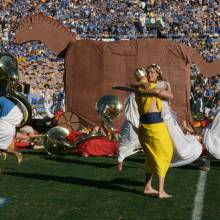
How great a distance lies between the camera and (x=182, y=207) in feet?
22.1

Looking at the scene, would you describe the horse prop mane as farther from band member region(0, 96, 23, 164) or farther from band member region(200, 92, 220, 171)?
Result: band member region(0, 96, 23, 164)

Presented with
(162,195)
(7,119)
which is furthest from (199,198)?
(7,119)

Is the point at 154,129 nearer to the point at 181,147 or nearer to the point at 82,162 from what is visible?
A: the point at 181,147

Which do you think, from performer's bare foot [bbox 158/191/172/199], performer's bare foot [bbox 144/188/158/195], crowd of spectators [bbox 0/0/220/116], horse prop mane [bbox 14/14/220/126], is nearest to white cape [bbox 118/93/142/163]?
performer's bare foot [bbox 144/188/158/195]

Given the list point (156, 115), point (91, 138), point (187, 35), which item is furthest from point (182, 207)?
point (187, 35)

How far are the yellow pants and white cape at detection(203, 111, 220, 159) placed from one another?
2579 millimetres

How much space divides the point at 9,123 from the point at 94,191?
2.50 metres

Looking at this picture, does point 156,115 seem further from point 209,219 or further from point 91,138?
point 91,138

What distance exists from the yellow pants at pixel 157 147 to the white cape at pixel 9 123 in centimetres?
286

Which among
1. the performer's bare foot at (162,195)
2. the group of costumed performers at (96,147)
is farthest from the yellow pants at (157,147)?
the group of costumed performers at (96,147)

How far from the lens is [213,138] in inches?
390

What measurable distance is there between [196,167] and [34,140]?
434 cm

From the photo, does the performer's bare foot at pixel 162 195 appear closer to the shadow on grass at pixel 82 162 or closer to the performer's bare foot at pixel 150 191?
the performer's bare foot at pixel 150 191

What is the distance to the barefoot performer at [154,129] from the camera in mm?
7234
